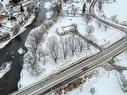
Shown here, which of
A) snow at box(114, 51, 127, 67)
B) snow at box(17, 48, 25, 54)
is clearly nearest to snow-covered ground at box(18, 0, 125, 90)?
snow at box(17, 48, 25, 54)

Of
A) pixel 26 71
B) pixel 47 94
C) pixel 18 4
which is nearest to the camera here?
pixel 47 94

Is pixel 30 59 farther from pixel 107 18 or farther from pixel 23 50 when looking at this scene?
pixel 107 18

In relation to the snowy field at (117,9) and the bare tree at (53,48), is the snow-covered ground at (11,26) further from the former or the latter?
the snowy field at (117,9)

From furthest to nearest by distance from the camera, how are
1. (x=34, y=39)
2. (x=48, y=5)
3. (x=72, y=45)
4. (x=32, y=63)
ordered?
1. (x=48, y=5)
2. (x=34, y=39)
3. (x=72, y=45)
4. (x=32, y=63)

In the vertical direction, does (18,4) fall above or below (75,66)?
above

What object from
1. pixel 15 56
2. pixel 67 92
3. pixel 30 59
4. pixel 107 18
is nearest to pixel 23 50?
pixel 15 56

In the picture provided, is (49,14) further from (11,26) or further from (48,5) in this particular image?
(11,26)

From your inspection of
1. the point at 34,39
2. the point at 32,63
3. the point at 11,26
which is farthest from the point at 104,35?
the point at 11,26
